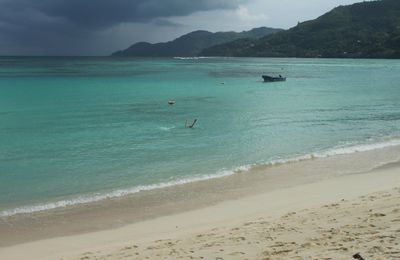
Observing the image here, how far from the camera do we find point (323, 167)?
71.9 ft

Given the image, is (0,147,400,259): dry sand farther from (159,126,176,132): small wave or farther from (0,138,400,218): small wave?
(159,126,176,132): small wave

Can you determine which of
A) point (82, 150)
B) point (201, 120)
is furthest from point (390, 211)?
point (201, 120)

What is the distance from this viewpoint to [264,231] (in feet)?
38.7

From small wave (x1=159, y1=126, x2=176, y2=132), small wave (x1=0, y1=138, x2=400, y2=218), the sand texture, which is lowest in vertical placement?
small wave (x1=0, y1=138, x2=400, y2=218)

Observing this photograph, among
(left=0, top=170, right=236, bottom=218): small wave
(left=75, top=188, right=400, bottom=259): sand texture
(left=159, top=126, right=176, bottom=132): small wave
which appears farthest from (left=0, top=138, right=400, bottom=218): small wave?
(left=159, top=126, right=176, bottom=132): small wave

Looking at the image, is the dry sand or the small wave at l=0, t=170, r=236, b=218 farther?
the small wave at l=0, t=170, r=236, b=218

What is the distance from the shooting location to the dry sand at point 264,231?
990cm

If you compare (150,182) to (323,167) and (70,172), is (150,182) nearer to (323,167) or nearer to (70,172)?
(70,172)

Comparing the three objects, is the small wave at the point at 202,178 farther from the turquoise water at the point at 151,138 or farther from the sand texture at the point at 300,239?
the sand texture at the point at 300,239

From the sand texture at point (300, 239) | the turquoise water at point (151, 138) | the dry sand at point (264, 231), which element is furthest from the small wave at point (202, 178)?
the sand texture at point (300, 239)

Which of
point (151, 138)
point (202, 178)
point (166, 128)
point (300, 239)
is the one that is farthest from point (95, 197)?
point (166, 128)

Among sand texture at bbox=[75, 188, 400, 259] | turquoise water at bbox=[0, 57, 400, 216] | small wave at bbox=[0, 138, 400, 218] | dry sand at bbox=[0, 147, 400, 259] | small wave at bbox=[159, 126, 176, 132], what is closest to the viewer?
sand texture at bbox=[75, 188, 400, 259]

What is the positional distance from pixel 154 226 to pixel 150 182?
605cm

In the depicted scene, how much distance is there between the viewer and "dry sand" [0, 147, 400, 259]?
32.5 feet
